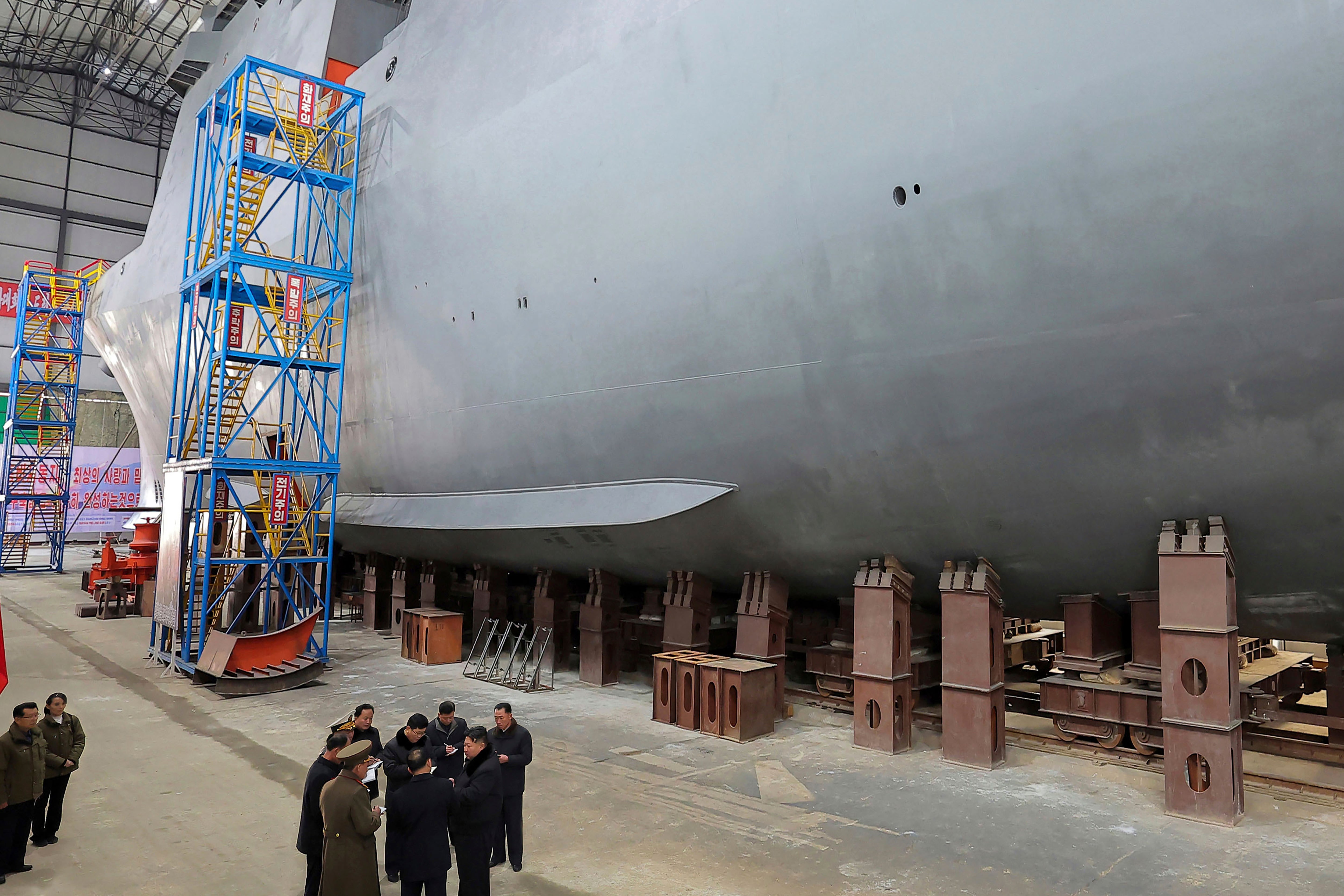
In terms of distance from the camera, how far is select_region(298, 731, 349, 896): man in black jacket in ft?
14.1

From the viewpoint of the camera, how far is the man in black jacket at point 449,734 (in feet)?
14.8

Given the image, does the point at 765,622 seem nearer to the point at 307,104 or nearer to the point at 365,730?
the point at 365,730

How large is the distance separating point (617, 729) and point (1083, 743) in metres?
4.15

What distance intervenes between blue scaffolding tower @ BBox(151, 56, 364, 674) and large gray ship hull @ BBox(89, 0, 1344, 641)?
2.38m

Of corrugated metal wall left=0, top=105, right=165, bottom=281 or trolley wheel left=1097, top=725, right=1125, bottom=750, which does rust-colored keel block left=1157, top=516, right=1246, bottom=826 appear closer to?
trolley wheel left=1097, top=725, right=1125, bottom=750

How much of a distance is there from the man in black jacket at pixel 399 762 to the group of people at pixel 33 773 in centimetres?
209

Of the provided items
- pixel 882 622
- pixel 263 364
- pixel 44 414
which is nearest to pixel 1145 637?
pixel 882 622

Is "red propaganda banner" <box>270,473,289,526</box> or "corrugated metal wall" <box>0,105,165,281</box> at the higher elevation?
"corrugated metal wall" <box>0,105,165,281</box>

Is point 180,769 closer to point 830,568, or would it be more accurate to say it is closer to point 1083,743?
point 830,568

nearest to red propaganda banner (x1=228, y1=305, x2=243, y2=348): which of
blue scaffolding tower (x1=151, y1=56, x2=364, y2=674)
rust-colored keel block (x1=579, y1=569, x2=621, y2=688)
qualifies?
blue scaffolding tower (x1=151, y1=56, x2=364, y2=674)

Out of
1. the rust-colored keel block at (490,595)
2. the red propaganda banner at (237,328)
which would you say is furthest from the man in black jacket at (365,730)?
the red propaganda banner at (237,328)

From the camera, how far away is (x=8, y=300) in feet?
114

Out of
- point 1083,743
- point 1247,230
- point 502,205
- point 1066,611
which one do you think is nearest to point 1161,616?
point 1066,611

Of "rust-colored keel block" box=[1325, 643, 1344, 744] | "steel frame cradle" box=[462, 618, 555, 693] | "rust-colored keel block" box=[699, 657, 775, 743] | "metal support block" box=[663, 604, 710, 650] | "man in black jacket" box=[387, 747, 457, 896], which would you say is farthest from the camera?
"steel frame cradle" box=[462, 618, 555, 693]
